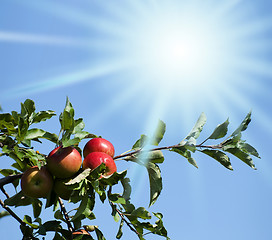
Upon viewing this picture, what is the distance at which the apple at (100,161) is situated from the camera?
94.8 inches

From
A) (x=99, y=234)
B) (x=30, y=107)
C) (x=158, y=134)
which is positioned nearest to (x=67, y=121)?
(x=30, y=107)

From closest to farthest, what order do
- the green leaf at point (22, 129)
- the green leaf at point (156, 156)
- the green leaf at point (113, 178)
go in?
the green leaf at point (113, 178) < the green leaf at point (22, 129) < the green leaf at point (156, 156)

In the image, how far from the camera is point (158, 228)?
262 centimetres

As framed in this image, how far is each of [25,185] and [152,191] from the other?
81 centimetres

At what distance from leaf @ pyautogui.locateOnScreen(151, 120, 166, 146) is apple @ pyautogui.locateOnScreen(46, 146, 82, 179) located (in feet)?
1.71

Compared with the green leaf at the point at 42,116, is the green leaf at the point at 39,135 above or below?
below

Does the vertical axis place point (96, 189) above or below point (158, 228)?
above

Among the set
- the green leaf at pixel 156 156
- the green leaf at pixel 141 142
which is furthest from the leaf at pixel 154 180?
the green leaf at pixel 141 142

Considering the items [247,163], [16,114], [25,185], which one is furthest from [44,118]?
[247,163]

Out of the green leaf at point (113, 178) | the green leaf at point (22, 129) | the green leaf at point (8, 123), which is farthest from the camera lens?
the green leaf at point (8, 123)

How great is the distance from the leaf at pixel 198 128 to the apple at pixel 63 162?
2.46 ft

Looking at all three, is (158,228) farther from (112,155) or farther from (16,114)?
(16,114)

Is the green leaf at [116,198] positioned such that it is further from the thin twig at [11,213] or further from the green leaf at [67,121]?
the thin twig at [11,213]

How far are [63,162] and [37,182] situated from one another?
0.70 feet
